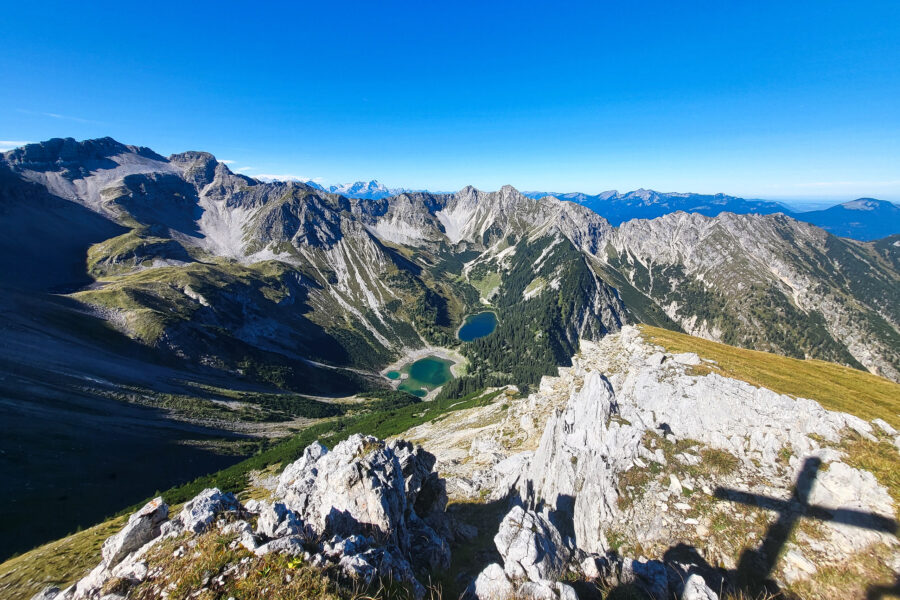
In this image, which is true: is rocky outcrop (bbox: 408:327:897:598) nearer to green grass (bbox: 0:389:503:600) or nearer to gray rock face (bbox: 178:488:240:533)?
gray rock face (bbox: 178:488:240:533)

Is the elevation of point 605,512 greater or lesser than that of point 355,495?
lesser

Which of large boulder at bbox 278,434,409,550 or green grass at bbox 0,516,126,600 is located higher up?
large boulder at bbox 278,434,409,550

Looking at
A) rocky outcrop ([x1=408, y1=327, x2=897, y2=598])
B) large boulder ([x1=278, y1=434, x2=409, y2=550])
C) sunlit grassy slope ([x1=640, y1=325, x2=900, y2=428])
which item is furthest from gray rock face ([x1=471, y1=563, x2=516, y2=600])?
sunlit grassy slope ([x1=640, y1=325, x2=900, y2=428])

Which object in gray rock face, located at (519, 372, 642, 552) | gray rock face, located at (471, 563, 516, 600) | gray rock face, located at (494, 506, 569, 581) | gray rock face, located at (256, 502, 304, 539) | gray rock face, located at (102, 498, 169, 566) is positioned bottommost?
gray rock face, located at (519, 372, 642, 552)

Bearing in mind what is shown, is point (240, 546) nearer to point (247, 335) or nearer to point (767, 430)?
point (767, 430)

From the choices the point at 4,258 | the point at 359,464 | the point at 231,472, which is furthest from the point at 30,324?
the point at 4,258

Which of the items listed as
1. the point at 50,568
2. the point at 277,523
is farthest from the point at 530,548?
the point at 50,568

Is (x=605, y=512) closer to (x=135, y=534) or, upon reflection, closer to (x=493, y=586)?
(x=493, y=586)
